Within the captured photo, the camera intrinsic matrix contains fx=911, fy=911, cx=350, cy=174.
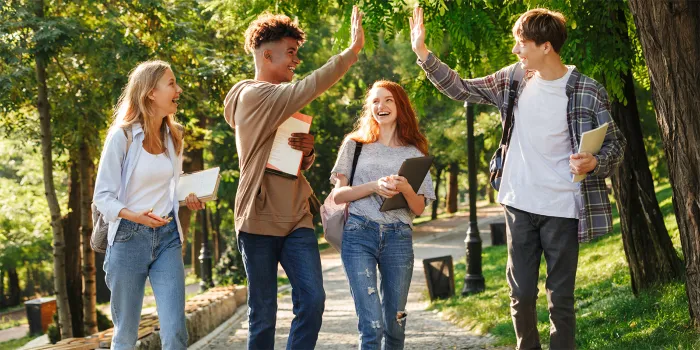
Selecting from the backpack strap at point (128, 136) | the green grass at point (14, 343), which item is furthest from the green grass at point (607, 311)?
the green grass at point (14, 343)

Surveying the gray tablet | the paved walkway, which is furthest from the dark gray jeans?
the paved walkway

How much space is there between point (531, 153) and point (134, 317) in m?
2.30

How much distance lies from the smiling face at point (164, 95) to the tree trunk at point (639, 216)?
5.23m

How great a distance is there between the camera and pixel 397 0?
6816 millimetres

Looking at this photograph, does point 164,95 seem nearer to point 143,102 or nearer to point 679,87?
point 143,102

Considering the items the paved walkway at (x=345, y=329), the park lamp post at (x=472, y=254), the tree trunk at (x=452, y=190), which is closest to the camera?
the paved walkway at (x=345, y=329)

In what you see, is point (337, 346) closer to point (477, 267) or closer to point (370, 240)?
point (477, 267)

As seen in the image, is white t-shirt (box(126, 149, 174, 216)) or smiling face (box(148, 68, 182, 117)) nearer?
white t-shirt (box(126, 149, 174, 216))

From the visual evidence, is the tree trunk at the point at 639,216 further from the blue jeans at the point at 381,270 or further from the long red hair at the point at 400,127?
the blue jeans at the point at 381,270

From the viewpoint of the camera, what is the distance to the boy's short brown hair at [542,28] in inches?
190

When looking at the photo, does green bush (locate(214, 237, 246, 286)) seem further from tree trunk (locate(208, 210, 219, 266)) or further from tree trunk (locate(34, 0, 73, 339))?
tree trunk (locate(208, 210, 219, 266))

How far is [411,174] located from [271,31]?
3.66ft

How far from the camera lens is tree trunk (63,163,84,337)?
1795 cm

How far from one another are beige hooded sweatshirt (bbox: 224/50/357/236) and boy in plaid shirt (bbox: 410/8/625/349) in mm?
1004
